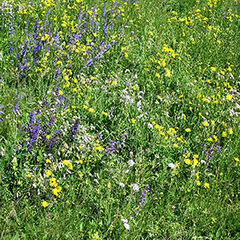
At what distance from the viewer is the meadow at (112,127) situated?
2559 millimetres

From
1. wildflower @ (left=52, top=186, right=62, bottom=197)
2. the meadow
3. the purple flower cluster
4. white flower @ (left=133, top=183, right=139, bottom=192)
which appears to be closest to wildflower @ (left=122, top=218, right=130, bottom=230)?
the meadow

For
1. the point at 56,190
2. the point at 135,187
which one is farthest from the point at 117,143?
the point at 56,190

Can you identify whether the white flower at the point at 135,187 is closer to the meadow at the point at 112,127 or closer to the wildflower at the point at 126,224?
the meadow at the point at 112,127

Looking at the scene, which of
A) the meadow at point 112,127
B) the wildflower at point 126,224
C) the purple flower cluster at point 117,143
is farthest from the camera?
the purple flower cluster at point 117,143

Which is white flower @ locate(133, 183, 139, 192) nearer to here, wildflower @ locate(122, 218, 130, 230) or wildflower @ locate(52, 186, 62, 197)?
wildflower @ locate(122, 218, 130, 230)

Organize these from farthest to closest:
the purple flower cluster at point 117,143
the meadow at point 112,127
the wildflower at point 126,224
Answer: the purple flower cluster at point 117,143 < the meadow at point 112,127 < the wildflower at point 126,224

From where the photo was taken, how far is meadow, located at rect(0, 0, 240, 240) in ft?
8.39

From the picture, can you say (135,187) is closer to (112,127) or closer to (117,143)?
(117,143)

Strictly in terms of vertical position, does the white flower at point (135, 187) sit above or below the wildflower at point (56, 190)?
below

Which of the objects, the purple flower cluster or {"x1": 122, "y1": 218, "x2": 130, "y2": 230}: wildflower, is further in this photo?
the purple flower cluster

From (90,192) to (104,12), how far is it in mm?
3060

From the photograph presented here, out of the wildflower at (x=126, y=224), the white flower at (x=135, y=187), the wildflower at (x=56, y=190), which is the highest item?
the wildflower at (x=56, y=190)

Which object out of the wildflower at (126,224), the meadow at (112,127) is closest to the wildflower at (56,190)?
the meadow at (112,127)

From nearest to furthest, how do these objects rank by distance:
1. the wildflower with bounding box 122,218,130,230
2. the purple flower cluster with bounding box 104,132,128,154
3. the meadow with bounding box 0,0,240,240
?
the wildflower with bounding box 122,218,130,230
the meadow with bounding box 0,0,240,240
the purple flower cluster with bounding box 104,132,128,154
